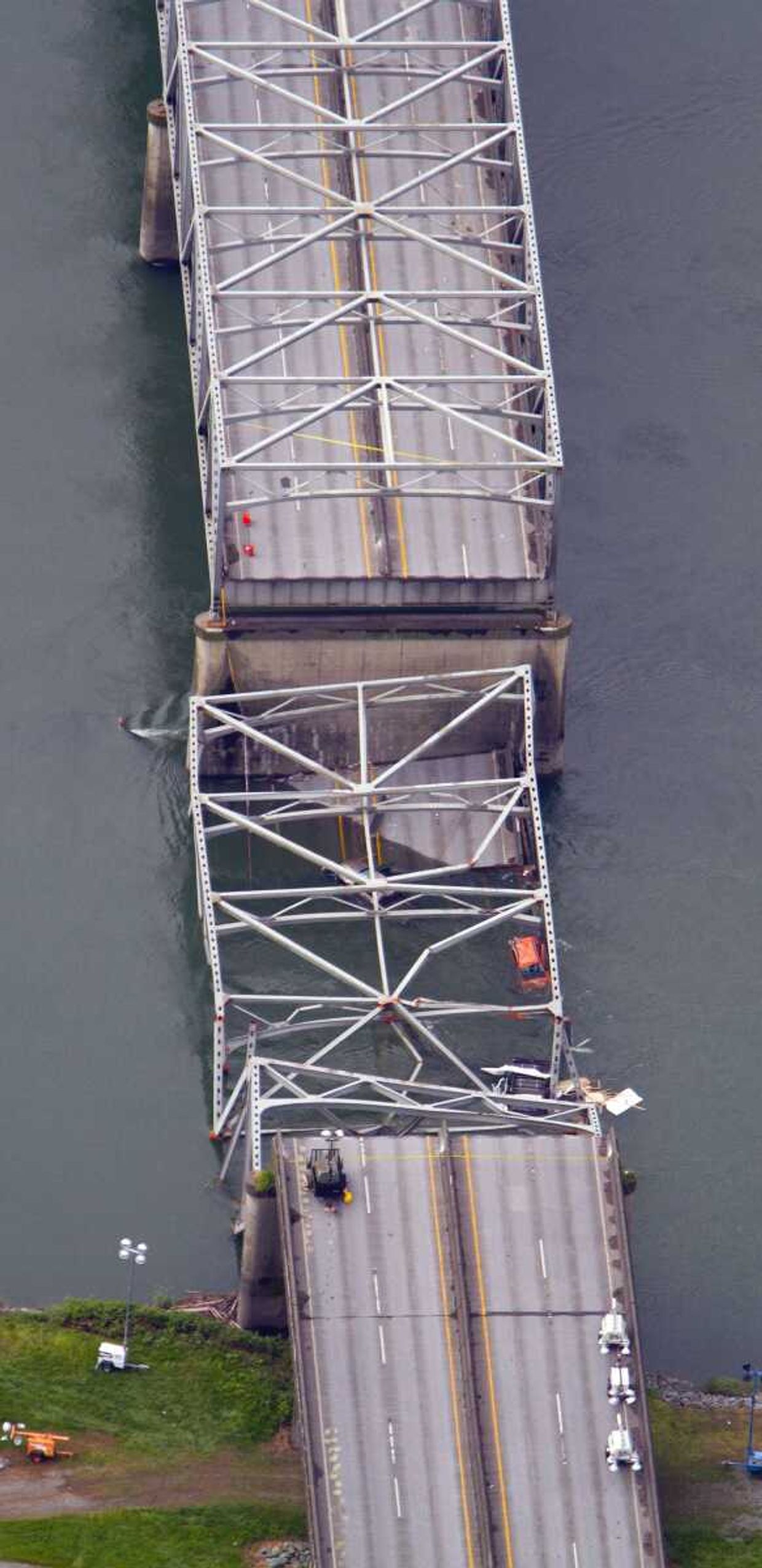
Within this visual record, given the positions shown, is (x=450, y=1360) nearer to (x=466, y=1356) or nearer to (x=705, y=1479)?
(x=466, y=1356)

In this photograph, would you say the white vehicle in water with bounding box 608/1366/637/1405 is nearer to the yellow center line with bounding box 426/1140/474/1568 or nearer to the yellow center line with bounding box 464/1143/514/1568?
the yellow center line with bounding box 464/1143/514/1568

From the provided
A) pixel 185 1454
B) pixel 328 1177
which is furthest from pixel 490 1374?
pixel 185 1454

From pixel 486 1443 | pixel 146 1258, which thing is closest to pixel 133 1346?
pixel 146 1258

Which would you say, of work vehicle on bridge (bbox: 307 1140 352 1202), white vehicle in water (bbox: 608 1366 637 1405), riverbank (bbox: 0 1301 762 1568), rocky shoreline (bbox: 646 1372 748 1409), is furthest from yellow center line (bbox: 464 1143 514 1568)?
rocky shoreline (bbox: 646 1372 748 1409)

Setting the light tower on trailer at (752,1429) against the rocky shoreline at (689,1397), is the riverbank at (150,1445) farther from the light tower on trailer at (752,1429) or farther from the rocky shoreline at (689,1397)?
the light tower on trailer at (752,1429)

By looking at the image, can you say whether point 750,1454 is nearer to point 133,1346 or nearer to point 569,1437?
point 569,1437
